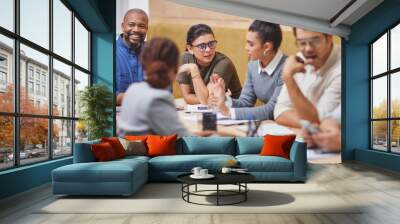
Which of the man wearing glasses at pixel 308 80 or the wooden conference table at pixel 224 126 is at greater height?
the man wearing glasses at pixel 308 80

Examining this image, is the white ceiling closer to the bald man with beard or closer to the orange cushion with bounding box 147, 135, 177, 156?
the bald man with beard

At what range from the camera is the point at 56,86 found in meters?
6.64

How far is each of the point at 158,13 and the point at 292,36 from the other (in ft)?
10.9

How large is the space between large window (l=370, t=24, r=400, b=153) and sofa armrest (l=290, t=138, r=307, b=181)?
283 cm

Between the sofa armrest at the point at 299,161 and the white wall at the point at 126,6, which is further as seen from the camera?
the white wall at the point at 126,6

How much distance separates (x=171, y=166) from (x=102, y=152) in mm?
1093

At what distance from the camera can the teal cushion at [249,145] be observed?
6902 millimetres

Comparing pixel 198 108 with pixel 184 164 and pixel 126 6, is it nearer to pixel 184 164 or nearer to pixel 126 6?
pixel 126 6

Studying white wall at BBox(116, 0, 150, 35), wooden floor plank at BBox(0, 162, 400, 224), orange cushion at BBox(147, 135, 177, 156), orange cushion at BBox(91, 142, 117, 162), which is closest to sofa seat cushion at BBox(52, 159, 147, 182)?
wooden floor plank at BBox(0, 162, 400, 224)

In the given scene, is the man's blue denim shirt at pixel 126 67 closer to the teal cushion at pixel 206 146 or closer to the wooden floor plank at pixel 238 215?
the teal cushion at pixel 206 146

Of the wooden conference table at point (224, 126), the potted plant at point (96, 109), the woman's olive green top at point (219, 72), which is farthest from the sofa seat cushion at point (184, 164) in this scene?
the woman's olive green top at point (219, 72)

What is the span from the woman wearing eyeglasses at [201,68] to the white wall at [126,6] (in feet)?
4.03

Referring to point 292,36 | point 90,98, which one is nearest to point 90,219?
A: point 90,98

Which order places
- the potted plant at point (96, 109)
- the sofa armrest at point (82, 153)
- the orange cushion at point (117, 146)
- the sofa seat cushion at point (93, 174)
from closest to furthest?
1. the sofa seat cushion at point (93, 174)
2. the sofa armrest at point (82, 153)
3. the orange cushion at point (117, 146)
4. the potted plant at point (96, 109)
